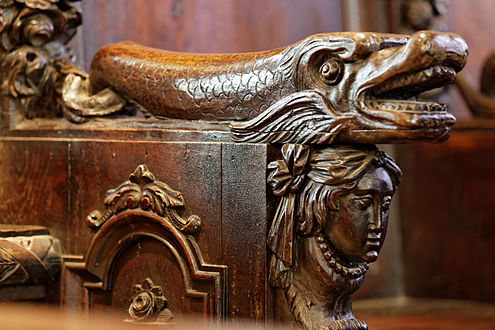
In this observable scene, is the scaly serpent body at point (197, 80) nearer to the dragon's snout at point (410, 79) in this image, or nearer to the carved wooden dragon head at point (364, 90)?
the carved wooden dragon head at point (364, 90)

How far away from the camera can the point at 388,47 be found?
1787 mm

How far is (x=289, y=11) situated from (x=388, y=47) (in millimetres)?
1572

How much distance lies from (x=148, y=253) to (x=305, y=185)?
1.45 ft

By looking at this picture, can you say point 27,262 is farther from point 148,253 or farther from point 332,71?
point 332,71

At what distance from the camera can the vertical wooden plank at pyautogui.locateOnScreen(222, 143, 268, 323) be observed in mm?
1816

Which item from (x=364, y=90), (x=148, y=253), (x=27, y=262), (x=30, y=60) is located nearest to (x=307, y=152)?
(x=364, y=90)

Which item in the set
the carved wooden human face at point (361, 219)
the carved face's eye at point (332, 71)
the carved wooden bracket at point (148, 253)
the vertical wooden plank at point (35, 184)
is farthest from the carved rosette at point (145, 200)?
the carved face's eye at point (332, 71)

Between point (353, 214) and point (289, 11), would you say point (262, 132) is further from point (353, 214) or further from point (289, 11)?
point (289, 11)

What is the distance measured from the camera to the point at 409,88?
1774mm

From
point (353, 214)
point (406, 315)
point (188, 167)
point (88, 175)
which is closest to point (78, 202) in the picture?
point (88, 175)

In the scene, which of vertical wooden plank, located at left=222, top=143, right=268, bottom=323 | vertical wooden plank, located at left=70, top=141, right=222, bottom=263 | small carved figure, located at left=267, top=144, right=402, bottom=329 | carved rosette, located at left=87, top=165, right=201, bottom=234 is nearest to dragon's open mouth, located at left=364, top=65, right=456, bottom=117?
small carved figure, located at left=267, top=144, right=402, bottom=329

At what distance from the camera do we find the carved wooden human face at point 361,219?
1806 millimetres

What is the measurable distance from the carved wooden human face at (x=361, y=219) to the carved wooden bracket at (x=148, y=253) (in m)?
0.27

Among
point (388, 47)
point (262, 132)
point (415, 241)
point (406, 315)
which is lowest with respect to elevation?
point (406, 315)
